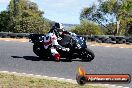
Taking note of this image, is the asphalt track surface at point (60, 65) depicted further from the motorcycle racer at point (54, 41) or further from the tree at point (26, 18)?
the tree at point (26, 18)

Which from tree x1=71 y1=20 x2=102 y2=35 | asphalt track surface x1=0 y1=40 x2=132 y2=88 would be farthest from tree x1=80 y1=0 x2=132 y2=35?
asphalt track surface x1=0 y1=40 x2=132 y2=88

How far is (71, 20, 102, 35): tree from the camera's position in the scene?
57219 millimetres

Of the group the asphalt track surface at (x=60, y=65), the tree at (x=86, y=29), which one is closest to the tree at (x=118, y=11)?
the tree at (x=86, y=29)

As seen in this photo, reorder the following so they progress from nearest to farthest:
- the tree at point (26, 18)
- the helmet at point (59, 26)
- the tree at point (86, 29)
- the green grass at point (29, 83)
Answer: the green grass at point (29, 83), the helmet at point (59, 26), the tree at point (26, 18), the tree at point (86, 29)

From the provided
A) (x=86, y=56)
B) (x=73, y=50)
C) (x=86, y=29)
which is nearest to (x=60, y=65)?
(x=73, y=50)

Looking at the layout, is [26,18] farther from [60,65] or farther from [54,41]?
[60,65]

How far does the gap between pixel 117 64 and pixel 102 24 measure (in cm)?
5160

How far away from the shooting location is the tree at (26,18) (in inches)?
2099

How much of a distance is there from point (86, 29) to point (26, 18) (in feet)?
28.7

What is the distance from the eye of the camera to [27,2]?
7700 centimetres

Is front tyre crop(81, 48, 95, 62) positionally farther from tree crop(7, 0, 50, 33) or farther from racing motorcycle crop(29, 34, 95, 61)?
tree crop(7, 0, 50, 33)

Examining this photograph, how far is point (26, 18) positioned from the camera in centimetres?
5712

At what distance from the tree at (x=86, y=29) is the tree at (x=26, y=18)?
4.50 metres

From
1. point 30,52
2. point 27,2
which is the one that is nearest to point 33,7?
point 27,2
